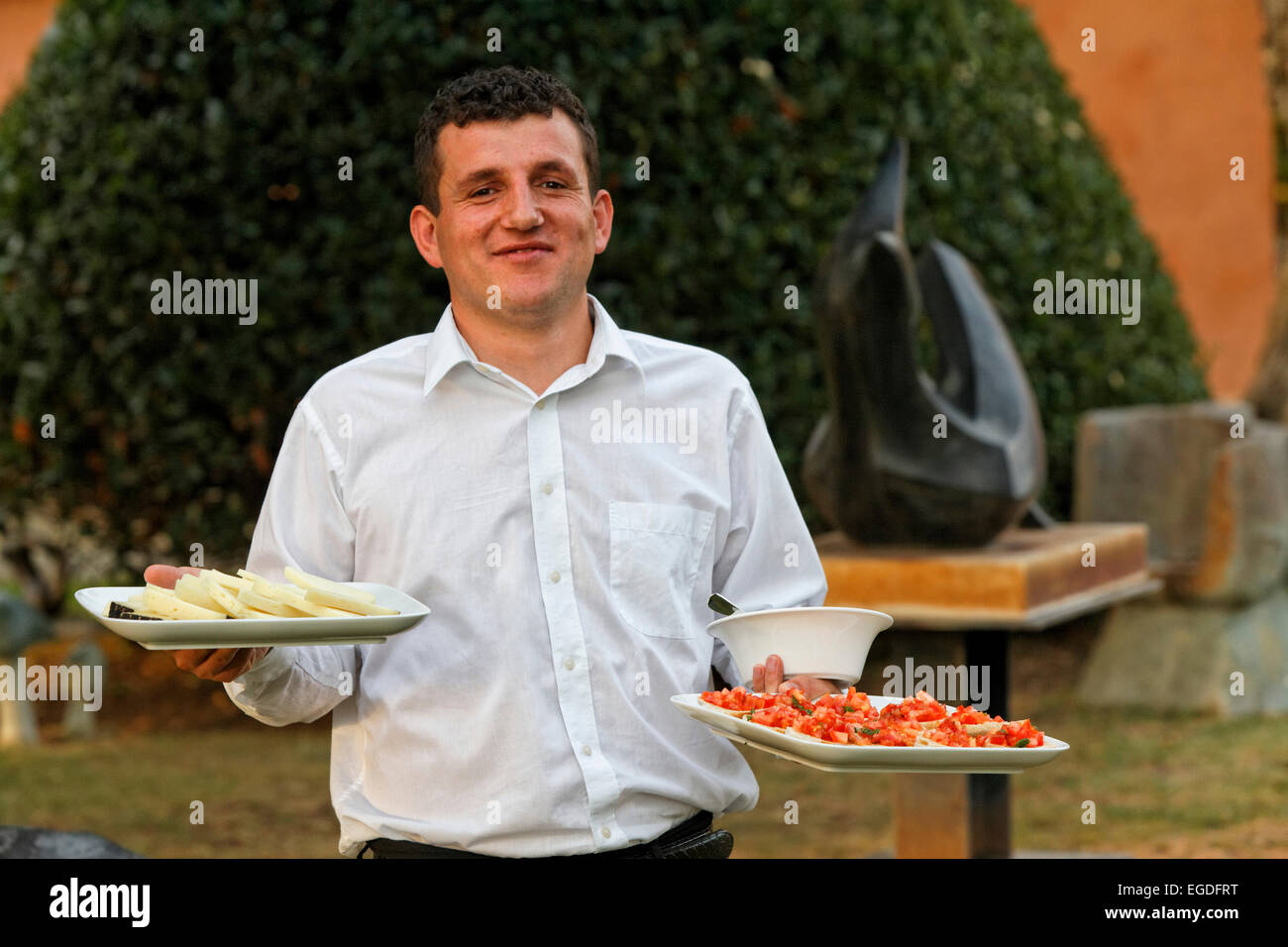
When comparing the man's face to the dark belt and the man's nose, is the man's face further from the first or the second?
the dark belt

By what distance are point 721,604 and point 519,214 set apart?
2.41 ft

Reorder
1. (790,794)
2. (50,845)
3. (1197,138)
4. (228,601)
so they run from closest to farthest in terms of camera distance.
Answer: (228,601)
(50,845)
(790,794)
(1197,138)

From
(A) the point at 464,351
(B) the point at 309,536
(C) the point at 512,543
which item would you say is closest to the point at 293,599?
(B) the point at 309,536

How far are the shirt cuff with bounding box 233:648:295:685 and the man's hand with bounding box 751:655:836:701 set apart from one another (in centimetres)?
75

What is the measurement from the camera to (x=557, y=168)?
2490 mm

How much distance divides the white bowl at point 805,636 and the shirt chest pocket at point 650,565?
0.28 feet

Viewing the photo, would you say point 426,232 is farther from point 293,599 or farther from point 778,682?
point 778,682

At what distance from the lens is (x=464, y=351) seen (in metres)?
2.51

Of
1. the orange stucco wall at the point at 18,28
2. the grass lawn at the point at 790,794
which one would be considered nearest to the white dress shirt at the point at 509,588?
the grass lawn at the point at 790,794

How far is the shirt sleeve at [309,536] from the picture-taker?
2465 millimetres

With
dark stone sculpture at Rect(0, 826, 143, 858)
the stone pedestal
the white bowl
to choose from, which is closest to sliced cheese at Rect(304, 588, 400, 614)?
the white bowl

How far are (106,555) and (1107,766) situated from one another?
4442mm
